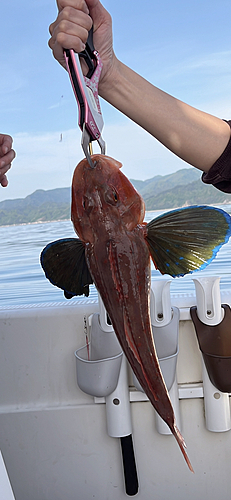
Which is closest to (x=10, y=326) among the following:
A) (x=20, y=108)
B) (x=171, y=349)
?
(x=171, y=349)

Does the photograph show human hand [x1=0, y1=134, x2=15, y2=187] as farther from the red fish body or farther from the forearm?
the red fish body

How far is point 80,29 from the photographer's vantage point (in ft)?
2.31

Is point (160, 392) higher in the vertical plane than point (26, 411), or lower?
higher

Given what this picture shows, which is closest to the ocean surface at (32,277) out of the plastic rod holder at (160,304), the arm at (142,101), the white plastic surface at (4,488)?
the plastic rod holder at (160,304)

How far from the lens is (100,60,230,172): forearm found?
99 cm

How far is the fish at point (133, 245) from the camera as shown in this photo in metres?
0.60

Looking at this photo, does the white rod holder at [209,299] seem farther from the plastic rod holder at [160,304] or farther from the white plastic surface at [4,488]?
the white plastic surface at [4,488]

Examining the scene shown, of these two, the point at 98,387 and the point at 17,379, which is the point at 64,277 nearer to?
the point at 98,387

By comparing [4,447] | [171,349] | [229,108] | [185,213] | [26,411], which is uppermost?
[185,213]

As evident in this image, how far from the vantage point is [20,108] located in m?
24.0

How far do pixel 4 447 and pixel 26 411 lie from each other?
0.20 metres

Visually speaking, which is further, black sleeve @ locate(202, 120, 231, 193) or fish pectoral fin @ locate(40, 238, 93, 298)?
black sleeve @ locate(202, 120, 231, 193)

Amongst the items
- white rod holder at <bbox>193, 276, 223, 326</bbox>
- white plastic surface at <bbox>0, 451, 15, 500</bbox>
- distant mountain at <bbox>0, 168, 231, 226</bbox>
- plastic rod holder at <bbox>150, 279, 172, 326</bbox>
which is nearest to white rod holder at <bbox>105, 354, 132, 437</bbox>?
plastic rod holder at <bbox>150, 279, 172, 326</bbox>

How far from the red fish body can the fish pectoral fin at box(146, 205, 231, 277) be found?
1.0 inches
